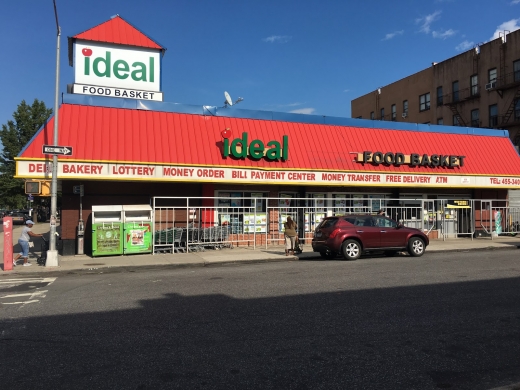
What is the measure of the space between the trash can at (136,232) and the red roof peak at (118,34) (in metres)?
8.81

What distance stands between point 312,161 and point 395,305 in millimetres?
12106

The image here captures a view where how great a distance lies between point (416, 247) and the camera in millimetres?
14914

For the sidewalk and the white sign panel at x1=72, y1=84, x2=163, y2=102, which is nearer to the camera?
the sidewalk

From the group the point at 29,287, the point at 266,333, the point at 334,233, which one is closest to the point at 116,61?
the point at 29,287

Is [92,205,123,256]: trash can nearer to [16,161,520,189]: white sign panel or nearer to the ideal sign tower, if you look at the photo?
[16,161,520,189]: white sign panel

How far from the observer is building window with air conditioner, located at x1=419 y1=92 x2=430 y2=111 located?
1784 inches

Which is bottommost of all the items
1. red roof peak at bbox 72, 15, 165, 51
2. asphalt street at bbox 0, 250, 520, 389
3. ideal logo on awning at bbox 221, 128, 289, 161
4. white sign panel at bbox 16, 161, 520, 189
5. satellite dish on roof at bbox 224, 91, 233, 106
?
asphalt street at bbox 0, 250, 520, 389

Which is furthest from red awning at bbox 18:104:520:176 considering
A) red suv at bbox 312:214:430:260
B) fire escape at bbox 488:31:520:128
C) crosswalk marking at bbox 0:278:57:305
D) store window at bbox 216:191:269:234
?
fire escape at bbox 488:31:520:128

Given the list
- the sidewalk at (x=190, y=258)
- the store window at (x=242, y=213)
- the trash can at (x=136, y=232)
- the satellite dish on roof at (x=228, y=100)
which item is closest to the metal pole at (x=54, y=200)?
the sidewalk at (x=190, y=258)

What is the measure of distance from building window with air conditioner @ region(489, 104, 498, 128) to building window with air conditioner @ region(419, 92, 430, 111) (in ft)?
25.7

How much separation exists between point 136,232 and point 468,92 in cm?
3636

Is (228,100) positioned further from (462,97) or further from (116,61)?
(462,97)

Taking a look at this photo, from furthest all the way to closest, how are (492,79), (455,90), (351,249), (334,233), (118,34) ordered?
(455,90) < (492,79) < (118,34) < (351,249) < (334,233)

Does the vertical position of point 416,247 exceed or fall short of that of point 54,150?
it falls short
